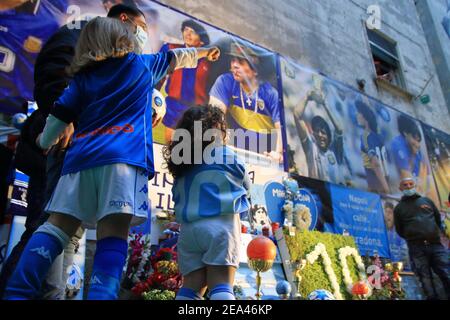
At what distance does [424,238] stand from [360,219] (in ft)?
4.22

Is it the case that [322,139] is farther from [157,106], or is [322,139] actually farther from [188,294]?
[188,294]

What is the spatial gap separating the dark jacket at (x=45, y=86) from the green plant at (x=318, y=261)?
9.05 feet

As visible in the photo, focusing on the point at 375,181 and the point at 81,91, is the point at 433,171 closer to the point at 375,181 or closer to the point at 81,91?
the point at 375,181

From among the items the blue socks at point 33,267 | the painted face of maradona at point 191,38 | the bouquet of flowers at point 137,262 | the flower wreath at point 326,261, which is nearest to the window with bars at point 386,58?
the painted face of maradona at point 191,38

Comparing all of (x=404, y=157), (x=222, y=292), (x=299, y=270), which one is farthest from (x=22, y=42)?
→ (x=404, y=157)

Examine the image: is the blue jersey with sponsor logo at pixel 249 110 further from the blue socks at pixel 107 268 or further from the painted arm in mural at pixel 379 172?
the blue socks at pixel 107 268

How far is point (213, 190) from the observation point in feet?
5.51

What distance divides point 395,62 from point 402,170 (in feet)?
11.9

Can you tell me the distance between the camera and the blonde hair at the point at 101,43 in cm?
148

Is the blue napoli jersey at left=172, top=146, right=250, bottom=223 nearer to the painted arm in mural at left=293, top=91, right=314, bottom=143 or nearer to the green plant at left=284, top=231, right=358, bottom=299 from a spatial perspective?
the green plant at left=284, top=231, right=358, bottom=299

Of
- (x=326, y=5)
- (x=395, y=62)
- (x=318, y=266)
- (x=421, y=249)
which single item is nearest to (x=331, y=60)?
(x=326, y=5)

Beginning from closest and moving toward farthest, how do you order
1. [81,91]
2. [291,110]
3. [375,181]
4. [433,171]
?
[81,91]
[291,110]
[375,181]
[433,171]

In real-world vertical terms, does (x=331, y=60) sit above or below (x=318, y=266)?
above

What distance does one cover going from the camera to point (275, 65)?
18.8ft
